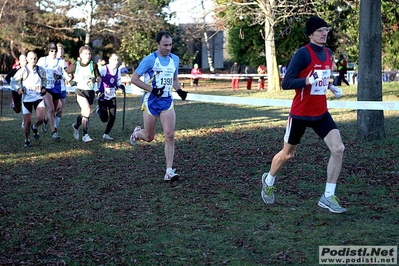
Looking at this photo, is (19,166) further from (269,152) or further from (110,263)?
(110,263)

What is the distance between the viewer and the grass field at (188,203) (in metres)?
5.47

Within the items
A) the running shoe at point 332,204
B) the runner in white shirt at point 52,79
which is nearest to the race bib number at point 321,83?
the running shoe at point 332,204

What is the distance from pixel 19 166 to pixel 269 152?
442 cm

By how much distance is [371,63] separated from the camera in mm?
11352

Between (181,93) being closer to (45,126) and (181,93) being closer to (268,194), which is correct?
(268,194)

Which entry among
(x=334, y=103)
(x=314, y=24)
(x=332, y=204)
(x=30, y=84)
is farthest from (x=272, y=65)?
(x=332, y=204)

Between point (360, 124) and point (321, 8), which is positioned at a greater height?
point (321, 8)

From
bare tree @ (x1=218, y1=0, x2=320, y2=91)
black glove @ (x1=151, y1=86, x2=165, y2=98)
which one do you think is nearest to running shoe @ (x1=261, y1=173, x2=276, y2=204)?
black glove @ (x1=151, y1=86, x2=165, y2=98)

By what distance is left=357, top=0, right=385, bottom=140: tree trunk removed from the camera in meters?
11.3

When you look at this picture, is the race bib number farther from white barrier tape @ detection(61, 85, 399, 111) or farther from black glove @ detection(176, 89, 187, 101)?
black glove @ detection(176, 89, 187, 101)

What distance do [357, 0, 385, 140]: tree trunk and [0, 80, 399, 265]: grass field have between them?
45 cm

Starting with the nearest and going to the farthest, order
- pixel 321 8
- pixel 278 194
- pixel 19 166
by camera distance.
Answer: pixel 278 194, pixel 19 166, pixel 321 8

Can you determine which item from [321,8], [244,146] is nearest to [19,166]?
[244,146]

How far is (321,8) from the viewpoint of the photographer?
27.1 metres
